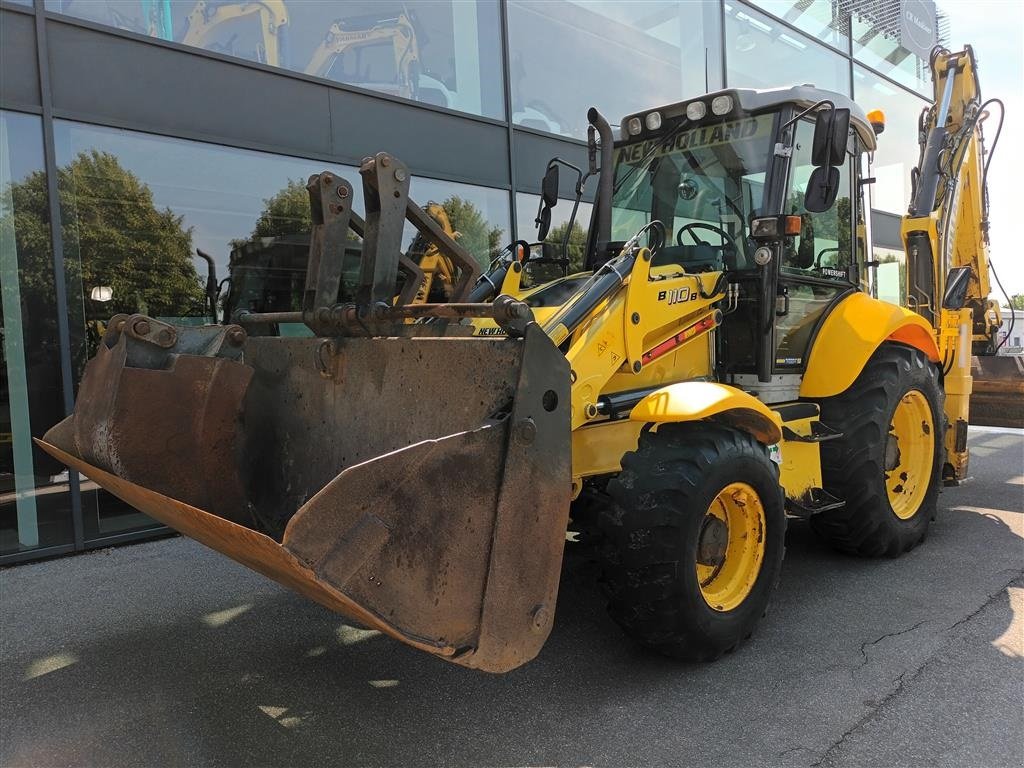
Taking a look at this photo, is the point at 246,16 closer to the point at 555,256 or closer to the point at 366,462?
the point at 555,256

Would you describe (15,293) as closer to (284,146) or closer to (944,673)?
(284,146)

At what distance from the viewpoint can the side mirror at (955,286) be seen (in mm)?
6000

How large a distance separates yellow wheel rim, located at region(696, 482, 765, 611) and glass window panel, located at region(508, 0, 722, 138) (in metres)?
6.06

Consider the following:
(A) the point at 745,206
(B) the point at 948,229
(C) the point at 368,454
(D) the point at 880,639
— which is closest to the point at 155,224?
(C) the point at 368,454

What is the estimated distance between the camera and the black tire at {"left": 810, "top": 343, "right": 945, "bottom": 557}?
4414mm

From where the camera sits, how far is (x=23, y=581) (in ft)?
16.4

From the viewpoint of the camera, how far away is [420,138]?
7.45 meters

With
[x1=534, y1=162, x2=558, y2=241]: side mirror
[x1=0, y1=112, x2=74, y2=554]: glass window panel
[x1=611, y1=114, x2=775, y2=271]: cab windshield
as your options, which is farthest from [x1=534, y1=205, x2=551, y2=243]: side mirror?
[x1=0, y1=112, x2=74, y2=554]: glass window panel

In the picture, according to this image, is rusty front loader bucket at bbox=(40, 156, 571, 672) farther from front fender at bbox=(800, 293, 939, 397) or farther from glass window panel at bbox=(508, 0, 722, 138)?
glass window panel at bbox=(508, 0, 722, 138)

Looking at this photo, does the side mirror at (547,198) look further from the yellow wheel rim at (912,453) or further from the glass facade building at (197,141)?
the yellow wheel rim at (912,453)

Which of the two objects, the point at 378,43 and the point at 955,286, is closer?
the point at 955,286

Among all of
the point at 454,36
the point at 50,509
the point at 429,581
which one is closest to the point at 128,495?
the point at 429,581

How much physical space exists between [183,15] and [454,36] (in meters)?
2.93

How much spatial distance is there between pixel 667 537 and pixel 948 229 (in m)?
4.66
